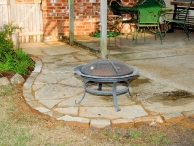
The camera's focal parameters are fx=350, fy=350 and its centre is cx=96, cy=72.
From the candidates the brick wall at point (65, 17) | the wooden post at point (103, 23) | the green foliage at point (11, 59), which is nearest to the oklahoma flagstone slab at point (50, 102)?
the green foliage at point (11, 59)

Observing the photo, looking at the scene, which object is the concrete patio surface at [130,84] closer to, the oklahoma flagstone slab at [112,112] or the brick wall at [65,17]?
the oklahoma flagstone slab at [112,112]

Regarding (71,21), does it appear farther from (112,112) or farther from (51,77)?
(112,112)

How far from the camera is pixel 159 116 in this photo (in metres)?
4.23

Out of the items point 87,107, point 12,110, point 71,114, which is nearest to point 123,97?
point 87,107

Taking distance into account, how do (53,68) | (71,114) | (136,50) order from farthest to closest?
(136,50), (53,68), (71,114)

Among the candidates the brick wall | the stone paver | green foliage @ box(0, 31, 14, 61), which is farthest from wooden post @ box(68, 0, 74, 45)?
the stone paver

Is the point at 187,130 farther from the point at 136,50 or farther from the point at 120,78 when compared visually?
the point at 136,50

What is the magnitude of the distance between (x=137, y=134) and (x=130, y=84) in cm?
164

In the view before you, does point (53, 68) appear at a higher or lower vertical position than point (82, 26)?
lower

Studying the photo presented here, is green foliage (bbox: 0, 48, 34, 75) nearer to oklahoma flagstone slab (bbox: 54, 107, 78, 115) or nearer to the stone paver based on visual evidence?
oklahoma flagstone slab (bbox: 54, 107, 78, 115)

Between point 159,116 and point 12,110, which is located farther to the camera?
point 12,110

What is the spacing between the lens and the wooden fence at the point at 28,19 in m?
8.93

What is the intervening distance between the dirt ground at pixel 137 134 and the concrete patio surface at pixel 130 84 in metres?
0.08

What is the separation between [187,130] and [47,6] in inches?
240
